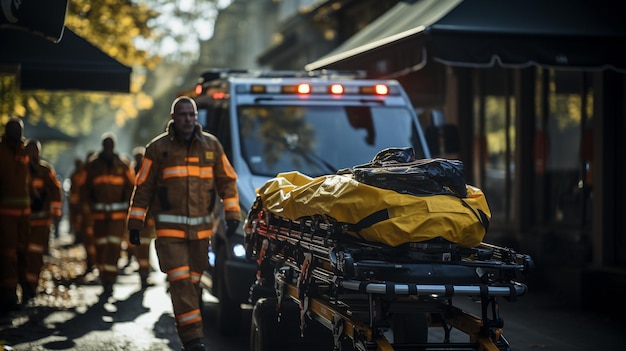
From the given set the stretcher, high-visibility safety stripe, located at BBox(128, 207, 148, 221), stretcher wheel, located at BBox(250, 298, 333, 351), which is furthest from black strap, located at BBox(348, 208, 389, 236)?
high-visibility safety stripe, located at BBox(128, 207, 148, 221)

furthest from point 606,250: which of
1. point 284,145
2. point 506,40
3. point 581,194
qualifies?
point 284,145

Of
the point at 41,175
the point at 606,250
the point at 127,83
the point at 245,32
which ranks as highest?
the point at 245,32

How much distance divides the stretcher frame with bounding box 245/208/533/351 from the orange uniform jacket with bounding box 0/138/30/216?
5.70m

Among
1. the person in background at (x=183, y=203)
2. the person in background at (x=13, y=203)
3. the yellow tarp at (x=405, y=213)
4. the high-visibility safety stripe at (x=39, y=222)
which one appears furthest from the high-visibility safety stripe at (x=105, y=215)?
the yellow tarp at (x=405, y=213)

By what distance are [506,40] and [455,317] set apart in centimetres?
494

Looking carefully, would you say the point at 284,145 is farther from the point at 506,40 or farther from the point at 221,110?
the point at 506,40

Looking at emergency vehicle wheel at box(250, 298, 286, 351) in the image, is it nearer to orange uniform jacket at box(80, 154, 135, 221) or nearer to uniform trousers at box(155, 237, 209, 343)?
uniform trousers at box(155, 237, 209, 343)

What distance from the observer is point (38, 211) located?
47.5 feet

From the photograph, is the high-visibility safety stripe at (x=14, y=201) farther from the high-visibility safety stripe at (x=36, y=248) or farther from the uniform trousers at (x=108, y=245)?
the uniform trousers at (x=108, y=245)

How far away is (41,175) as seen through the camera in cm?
1502

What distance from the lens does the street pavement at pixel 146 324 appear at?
409 inches

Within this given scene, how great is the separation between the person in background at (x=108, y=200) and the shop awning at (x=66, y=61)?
808mm

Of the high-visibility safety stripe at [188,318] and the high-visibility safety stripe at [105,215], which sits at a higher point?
the high-visibility safety stripe at [105,215]

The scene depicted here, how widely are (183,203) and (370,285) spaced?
10.9 feet
